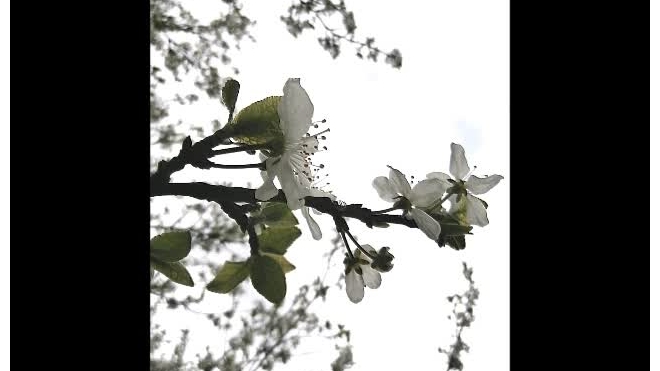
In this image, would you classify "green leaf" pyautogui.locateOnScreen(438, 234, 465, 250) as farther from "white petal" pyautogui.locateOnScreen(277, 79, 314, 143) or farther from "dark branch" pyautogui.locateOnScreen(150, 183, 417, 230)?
"white petal" pyautogui.locateOnScreen(277, 79, 314, 143)

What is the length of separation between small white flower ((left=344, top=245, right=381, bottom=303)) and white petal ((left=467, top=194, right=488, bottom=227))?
97mm

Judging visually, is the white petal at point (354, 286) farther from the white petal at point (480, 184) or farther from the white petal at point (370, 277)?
the white petal at point (480, 184)

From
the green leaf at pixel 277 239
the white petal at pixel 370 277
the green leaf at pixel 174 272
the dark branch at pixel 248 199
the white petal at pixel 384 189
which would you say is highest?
the white petal at pixel 384 189

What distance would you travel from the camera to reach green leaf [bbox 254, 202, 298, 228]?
481 millimetres

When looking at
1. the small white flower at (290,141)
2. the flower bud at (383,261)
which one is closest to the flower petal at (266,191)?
the small white flower at (290,141)

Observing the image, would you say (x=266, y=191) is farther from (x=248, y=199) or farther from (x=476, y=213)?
(x=476, y=213)

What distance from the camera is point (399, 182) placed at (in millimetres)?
535

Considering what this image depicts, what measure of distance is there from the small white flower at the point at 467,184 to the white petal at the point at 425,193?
23 millimetres

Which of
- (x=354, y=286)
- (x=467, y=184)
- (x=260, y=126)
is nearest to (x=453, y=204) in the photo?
(x=467, y=184)

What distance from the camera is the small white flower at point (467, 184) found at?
539 millimetres

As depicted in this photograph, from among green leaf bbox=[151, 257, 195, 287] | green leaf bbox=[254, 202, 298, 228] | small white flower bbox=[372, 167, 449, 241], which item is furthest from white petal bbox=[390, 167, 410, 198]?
green leaf bbox=[151, 257, 195, 287]

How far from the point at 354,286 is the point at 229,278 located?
0.12m
